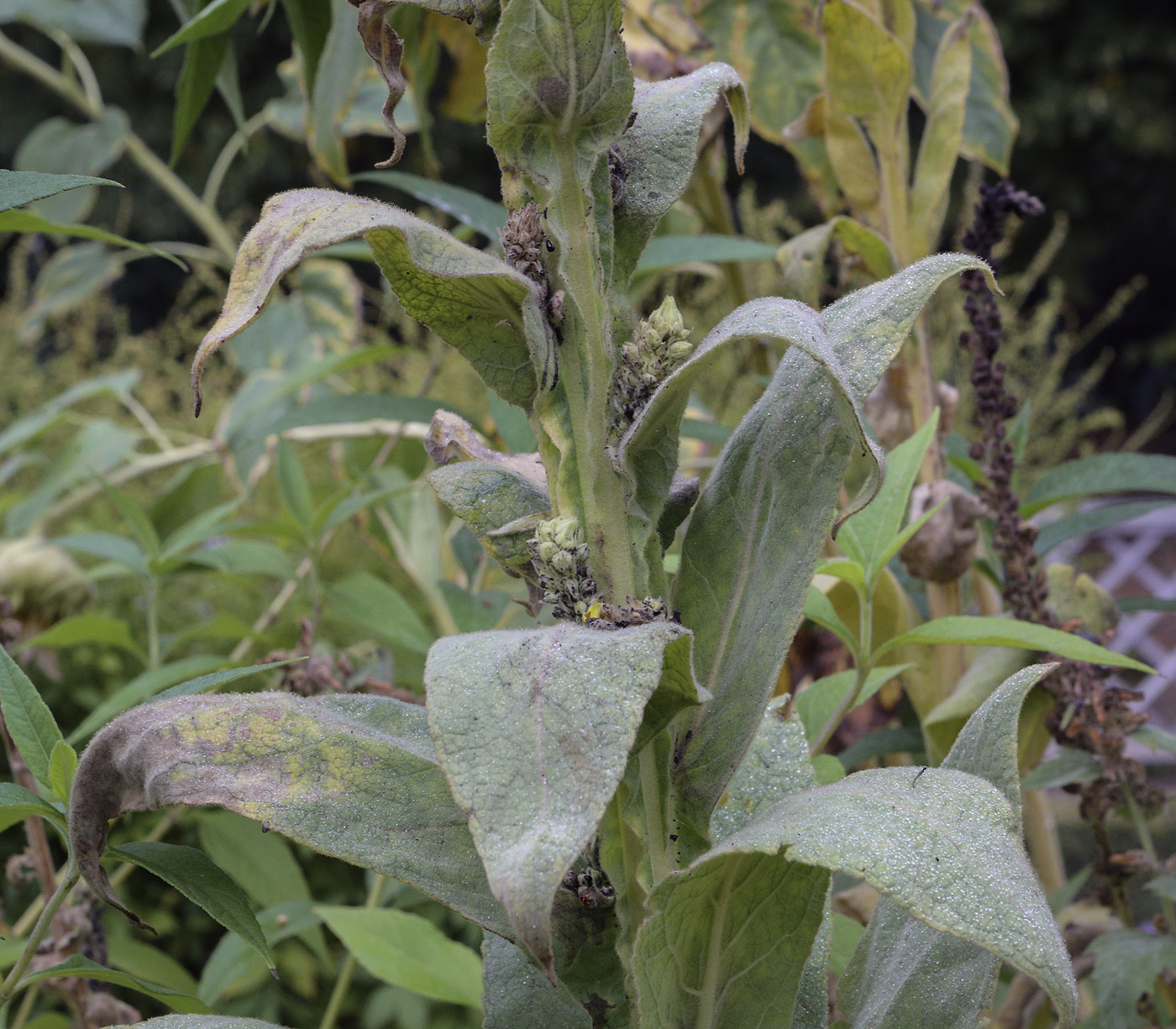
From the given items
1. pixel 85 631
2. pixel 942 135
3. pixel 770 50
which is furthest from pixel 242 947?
pixel 770 50

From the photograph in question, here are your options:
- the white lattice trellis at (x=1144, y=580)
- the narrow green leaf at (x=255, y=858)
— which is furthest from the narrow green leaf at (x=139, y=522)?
the white lattice trellis at (x=1144, y=580)

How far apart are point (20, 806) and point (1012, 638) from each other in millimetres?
417

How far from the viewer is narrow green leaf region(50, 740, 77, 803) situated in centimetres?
42

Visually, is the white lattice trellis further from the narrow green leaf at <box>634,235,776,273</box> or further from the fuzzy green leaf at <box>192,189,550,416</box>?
the fuzzy green leaf at <box>192,189,550,416</box>

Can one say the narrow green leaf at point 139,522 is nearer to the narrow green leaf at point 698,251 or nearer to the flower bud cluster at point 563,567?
the narrow green leaf at point 698,251

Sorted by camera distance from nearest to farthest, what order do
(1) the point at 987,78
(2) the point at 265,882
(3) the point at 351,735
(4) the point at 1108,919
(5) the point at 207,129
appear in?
(3) the point at 351,735, (4) the point at 1108,919, (2) the point at 265,882, (1) the point at 987,78, (5) the point at 207,129

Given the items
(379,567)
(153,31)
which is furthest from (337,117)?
(153,31)

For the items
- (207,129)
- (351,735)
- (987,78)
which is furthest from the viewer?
(207,129)

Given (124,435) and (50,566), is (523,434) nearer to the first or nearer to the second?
(50,566)

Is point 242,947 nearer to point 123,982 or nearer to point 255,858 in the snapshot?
point 255,858

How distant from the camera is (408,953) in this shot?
0.61 metres

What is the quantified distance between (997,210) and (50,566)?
2.65 feet

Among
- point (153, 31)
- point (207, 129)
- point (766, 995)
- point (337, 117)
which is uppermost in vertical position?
point (337, 117)

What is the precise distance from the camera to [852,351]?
0.36 metres
